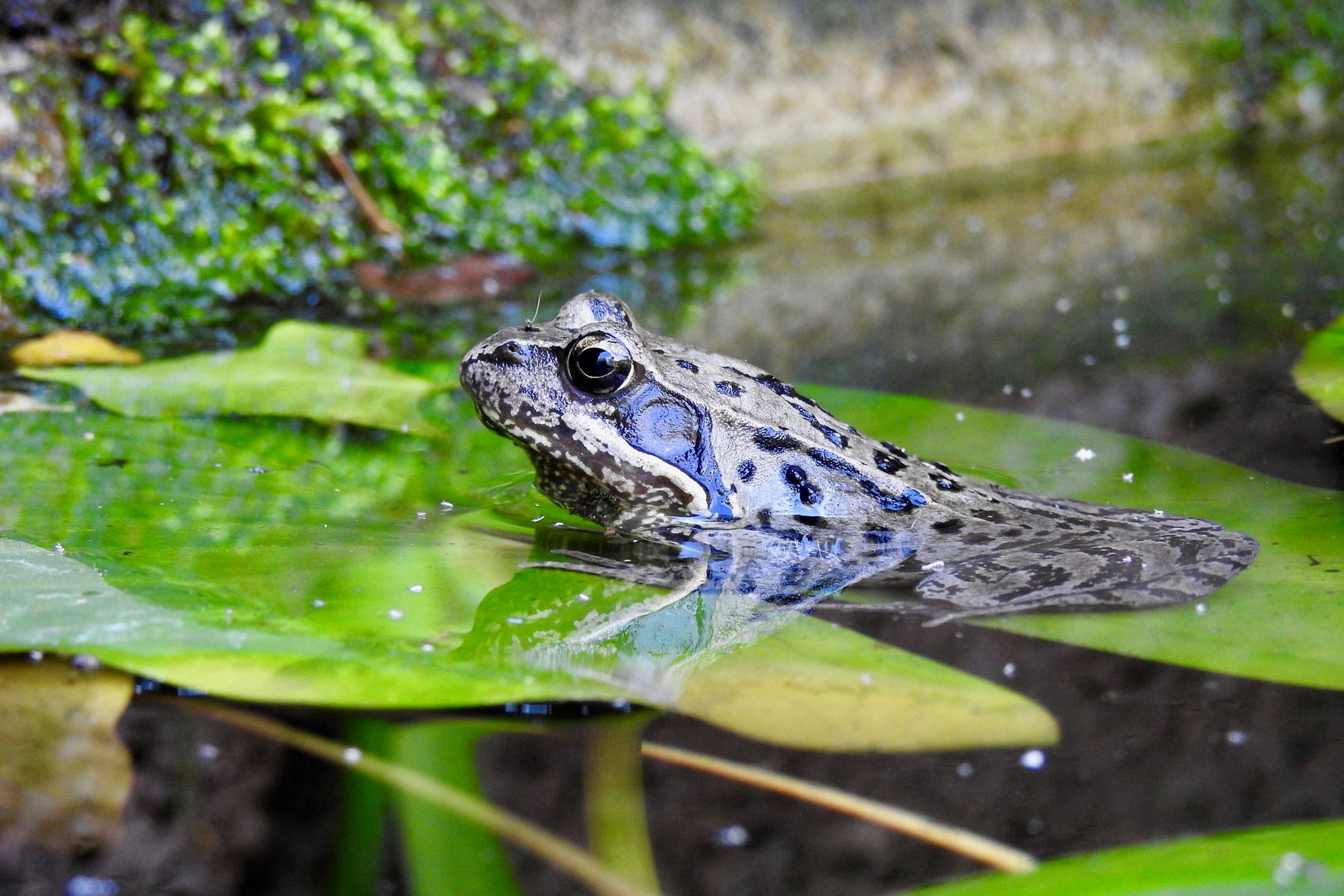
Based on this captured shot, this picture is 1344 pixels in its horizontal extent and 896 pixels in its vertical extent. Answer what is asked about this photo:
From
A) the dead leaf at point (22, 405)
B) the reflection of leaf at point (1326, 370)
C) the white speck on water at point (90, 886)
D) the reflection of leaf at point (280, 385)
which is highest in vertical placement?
the reflection of leaf at point (1326, 370)

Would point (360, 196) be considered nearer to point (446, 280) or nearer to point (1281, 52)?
point (446, 280)

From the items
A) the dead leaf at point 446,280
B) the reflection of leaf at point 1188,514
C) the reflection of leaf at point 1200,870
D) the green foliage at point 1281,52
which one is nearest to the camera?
the reflection of leaf at point 1200,870

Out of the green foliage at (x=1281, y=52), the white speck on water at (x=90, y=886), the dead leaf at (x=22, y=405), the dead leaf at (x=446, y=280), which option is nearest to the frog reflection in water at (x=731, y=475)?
the white speck on water at (x=90, y=886)

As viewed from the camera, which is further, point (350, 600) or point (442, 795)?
point (350, 600)

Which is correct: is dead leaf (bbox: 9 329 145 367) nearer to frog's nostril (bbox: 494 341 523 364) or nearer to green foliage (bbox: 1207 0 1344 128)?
frog's nostril (bbox: 494 341 523 364)

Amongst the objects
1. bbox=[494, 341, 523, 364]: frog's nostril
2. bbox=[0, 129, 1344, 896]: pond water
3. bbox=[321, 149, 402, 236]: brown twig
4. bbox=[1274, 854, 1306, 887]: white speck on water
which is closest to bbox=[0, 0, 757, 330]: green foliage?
bbox=[321, 149, 402, 236]: brown twig

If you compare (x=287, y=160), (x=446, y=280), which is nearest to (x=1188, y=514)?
(x=446, y=280)

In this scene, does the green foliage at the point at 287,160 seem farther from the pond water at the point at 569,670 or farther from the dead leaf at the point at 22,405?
the pond water at the point at 569,670
